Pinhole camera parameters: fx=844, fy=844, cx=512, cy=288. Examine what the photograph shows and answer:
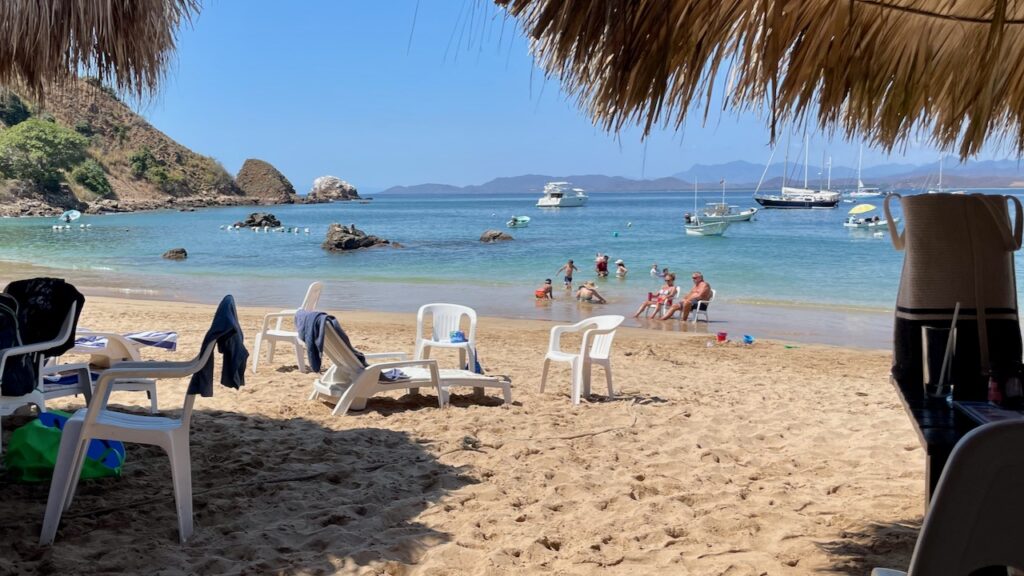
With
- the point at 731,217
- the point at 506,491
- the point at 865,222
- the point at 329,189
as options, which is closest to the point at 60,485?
the point at 506,491

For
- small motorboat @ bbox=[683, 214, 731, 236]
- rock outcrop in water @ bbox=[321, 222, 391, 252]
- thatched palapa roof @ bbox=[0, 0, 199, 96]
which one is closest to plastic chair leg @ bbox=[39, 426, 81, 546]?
thatched palapa roof @ bbox=[0, 0, 199, 96]

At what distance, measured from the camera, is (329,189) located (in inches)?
4405

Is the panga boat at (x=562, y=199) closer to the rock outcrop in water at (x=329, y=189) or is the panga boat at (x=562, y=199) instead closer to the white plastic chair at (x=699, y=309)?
the rock outcrop in water at (x=329, y=189)

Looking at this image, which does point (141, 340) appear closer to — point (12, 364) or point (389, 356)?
point (389, 356)

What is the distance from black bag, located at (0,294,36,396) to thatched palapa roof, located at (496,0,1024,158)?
2.83m

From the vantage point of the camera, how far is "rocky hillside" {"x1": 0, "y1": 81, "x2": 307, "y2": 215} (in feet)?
200

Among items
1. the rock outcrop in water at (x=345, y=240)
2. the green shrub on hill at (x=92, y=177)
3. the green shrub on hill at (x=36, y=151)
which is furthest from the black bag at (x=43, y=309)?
the green shrub on hill at (x=92, y=177)

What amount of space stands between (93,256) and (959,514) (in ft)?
103

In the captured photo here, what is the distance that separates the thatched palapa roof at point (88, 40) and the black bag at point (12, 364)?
1175 mm

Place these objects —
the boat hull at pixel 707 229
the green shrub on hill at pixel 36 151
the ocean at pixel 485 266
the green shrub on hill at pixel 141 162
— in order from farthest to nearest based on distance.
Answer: the green shrub on hill at pixel 141 162, the green shrub on hill at pixel 36 151, the boat hull at pixel 707 229, the ocean at pixel 485 266

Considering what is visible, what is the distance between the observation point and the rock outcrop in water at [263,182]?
325 feet

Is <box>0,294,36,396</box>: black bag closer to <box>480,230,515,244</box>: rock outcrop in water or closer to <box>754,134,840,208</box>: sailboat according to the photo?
<box>480,230,515,244</box>: rock outcrop in water

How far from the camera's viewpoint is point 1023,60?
3.28 metres

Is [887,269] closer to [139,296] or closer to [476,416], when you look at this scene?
[139,296]
